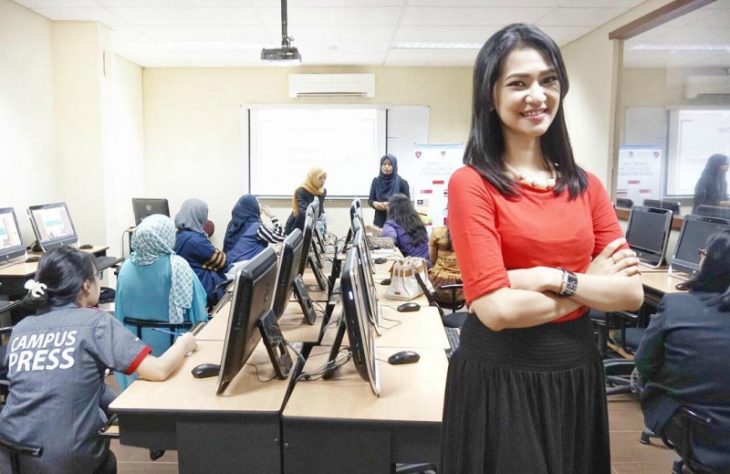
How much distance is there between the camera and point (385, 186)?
6684mm

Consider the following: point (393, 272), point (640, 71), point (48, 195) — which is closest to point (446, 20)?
point (640, 71)

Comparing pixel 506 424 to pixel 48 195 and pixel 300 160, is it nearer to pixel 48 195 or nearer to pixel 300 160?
pixel 48 195

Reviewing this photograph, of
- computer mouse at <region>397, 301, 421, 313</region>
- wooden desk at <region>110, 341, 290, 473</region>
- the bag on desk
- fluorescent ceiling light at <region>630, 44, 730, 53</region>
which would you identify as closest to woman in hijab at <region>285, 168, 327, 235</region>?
the bag on desk

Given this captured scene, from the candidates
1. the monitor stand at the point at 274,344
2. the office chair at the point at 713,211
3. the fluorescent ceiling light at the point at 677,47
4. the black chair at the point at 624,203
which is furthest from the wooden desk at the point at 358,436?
the fluorescent ceiling light at the point at 677,47

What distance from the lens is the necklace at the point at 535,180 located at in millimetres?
1075

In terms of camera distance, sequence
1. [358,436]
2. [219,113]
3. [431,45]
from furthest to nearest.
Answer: [219,113], [431,45], [358,436]

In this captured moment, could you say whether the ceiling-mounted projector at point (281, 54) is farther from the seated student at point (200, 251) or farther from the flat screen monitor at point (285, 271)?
the flat screen monitor at point (285, 271)

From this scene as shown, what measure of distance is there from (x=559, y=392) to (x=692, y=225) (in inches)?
125

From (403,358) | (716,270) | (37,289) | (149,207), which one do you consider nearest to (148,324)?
(37,289)

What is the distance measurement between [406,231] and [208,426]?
9.78ft

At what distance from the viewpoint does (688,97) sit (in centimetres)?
512

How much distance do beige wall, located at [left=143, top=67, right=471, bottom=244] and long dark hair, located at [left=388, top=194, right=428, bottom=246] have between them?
3.11m

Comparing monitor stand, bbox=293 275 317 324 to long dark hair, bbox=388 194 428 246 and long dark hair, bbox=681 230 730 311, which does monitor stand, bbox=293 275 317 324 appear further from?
long dark hair, bbox=388 194 428 246

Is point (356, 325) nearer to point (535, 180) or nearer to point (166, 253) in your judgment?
point (535, 180)
